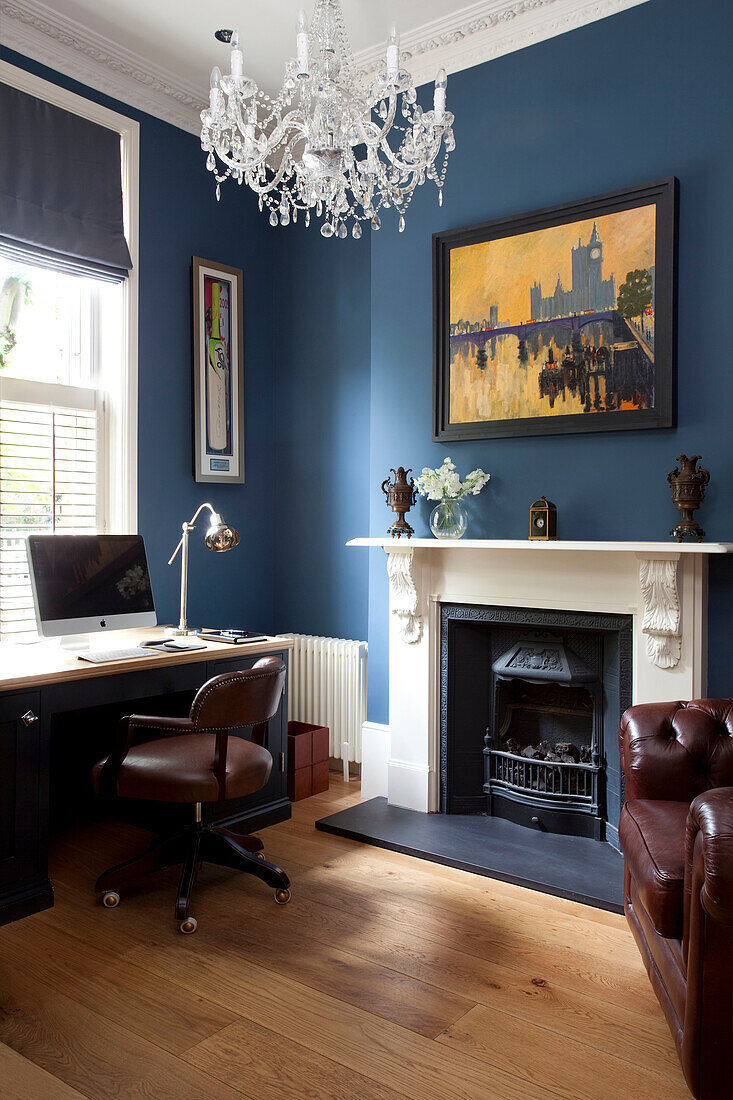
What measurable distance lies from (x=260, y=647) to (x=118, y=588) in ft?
2.07

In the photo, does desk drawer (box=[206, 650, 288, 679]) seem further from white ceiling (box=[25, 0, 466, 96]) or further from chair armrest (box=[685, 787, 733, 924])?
white ceiling (box=[25, 0, 466, 96])

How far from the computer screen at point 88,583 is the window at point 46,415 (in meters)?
0.46

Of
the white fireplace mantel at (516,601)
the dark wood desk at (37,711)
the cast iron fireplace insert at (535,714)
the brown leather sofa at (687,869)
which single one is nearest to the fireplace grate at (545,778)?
the cast iron fireplace insert at (535,714)

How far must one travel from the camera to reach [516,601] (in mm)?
3430

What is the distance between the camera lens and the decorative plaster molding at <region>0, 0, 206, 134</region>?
3.34m

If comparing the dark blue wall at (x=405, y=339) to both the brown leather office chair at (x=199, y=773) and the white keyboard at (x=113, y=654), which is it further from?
the brown leather office chair at (x=199, y=773)

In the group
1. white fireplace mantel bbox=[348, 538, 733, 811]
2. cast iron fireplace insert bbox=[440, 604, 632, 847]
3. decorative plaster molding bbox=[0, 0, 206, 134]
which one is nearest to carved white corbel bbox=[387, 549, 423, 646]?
white fireplace mantel bbox=[348, 538, 733, 811]

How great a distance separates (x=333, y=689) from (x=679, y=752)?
6.94 feet

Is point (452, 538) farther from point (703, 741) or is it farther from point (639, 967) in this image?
point (639, 967)

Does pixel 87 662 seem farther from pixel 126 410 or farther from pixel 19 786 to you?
pixel 126 410

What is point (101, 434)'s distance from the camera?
12.6ft

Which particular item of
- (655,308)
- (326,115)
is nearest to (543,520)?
(655,308)

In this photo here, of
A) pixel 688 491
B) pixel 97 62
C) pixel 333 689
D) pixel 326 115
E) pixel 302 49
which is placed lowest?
pixel 333 689

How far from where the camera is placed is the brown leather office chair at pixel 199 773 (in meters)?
2.68
